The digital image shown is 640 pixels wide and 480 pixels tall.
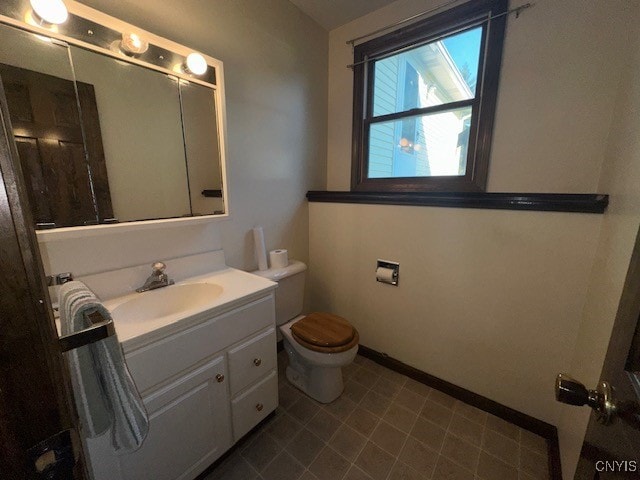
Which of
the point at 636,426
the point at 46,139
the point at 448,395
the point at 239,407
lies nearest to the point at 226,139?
the point at 46,139

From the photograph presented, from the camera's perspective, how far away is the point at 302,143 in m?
1.92

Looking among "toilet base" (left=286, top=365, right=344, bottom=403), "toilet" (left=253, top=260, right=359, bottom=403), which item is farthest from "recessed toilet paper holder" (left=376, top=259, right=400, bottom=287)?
"toilet base" (left=286, top=365, right=344, bottom=403)

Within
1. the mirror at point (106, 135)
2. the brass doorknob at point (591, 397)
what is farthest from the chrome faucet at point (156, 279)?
the brass doorknob at point (591, 397)

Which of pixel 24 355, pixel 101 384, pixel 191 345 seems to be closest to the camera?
pixel 24 355

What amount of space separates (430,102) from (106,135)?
181 cm

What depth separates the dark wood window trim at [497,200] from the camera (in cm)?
111

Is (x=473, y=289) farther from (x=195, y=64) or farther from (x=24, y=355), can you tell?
(x=195, y=64)

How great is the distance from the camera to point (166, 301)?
123 centimetres

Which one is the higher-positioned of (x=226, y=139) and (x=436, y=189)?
(x=226, y=139)

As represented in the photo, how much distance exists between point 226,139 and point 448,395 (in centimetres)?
207

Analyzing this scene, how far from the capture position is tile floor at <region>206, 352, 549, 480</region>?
1189 mm

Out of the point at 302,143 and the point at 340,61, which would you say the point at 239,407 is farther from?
the point at 340,61

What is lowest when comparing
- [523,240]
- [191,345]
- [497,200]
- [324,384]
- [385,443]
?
[385,443]

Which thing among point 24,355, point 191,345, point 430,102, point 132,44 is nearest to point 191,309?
point 191,345
